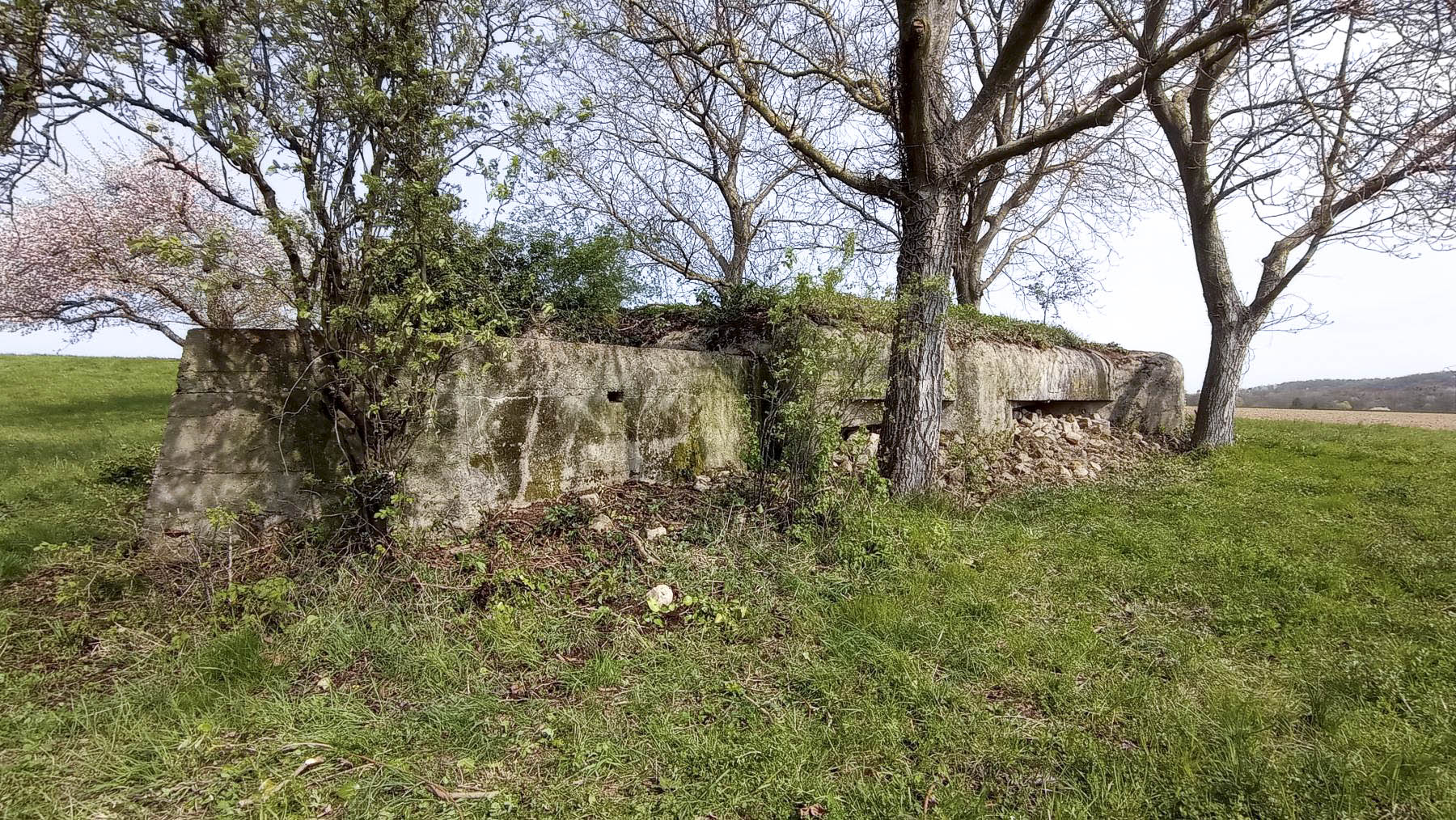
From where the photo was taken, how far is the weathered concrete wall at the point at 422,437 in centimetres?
362

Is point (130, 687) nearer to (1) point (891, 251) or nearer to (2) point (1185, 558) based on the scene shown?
(2) point (1185, 558)

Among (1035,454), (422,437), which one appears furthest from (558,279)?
(1035,454)

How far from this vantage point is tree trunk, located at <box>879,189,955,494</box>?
16.0 ft

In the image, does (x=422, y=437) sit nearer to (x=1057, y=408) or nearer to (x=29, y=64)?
(x=29, y=64)

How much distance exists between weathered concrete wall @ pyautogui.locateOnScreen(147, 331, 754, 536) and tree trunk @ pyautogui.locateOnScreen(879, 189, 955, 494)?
2.22m

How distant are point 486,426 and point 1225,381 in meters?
8.46

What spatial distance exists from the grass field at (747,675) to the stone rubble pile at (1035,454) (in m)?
0.97

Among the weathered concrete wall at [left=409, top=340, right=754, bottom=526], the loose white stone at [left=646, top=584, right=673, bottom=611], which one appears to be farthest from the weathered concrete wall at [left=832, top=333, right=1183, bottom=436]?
the loose white stone at [left=646, top=584, right=673, bottom=611]

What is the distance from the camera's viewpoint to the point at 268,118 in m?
3.11

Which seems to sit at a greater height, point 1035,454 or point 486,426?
point 486,426

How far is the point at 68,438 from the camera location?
27.1 feet

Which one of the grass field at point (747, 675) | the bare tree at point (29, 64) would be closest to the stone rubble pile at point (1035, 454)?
the grass field at point (747, 675)

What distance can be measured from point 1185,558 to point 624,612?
367 centimetres

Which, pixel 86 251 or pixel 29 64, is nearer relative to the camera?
pixel 29 64
